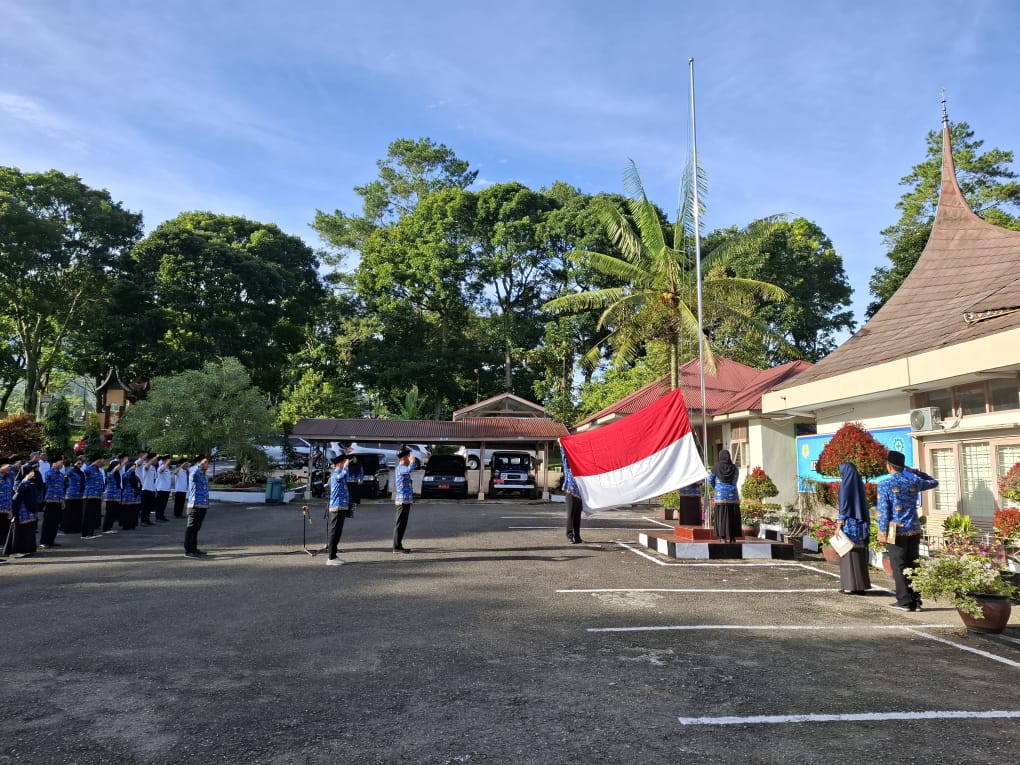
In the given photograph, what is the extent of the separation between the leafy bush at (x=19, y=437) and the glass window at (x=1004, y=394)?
26.2 m

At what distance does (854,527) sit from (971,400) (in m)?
4.06

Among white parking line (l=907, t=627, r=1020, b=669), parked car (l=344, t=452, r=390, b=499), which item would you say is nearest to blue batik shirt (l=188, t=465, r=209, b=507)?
Result: white parking line (l=907, t=627, r=1020, b=669)

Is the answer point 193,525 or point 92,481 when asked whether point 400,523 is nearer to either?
point 193,525

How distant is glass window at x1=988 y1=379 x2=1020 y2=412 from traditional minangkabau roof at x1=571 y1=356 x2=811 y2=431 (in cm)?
724

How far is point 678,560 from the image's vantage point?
11.4 m

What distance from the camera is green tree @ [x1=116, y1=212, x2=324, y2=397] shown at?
1409 inches

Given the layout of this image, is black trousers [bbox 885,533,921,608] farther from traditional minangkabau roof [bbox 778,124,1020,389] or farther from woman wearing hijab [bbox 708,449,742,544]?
woman wearing hijab [bbox 708,449,742,544]

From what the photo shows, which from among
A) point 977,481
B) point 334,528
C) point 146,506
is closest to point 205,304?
point 146,506

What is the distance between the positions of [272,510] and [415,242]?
23.5 meters

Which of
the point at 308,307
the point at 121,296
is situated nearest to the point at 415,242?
the point at 308,307

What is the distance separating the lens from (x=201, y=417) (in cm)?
2438

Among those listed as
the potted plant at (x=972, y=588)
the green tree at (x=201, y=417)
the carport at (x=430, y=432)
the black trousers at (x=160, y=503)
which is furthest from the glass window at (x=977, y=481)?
the green tree at (x=201, y=417)

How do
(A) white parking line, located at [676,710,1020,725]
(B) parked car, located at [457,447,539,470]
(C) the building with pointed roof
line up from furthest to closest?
(B) parked car, located at [457,447,539,470]
(C) the building with pointed roof
(A) white parking line, located at [676,710,1020,725]

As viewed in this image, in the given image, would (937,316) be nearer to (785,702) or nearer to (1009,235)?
(1009,235)
